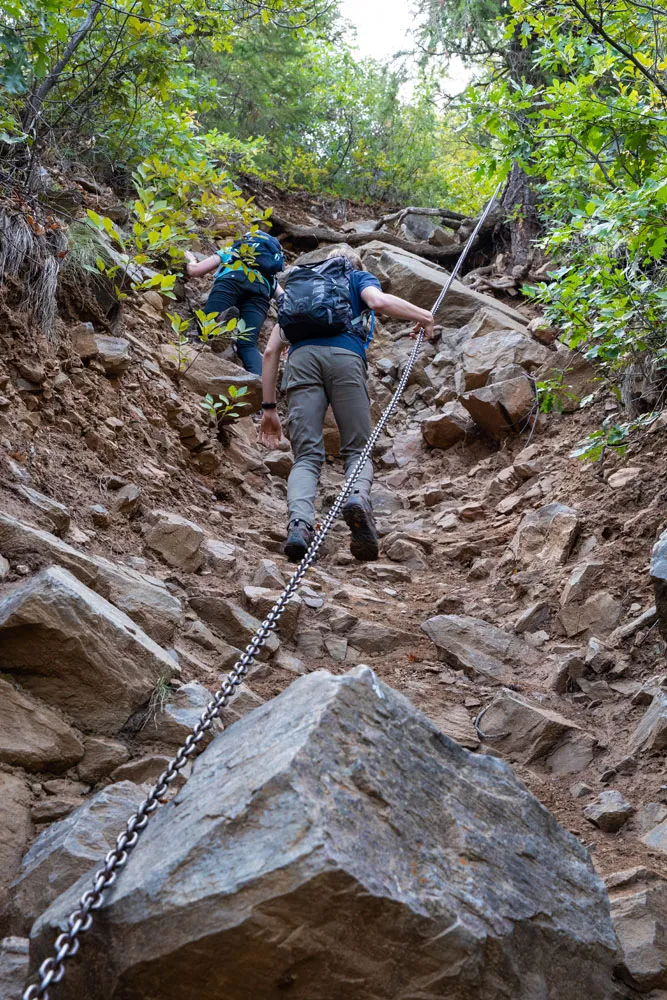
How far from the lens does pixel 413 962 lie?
1.81 meters

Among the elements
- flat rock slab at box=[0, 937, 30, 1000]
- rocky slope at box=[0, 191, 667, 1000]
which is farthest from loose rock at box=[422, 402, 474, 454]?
flat rock slab at box=[0, 937, 30, 1000]

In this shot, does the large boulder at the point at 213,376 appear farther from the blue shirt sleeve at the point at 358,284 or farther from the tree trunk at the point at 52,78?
the tree trunk at the point at 52,78

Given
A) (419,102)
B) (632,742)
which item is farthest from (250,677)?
(419,102)

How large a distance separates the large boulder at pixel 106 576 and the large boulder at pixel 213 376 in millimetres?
3133

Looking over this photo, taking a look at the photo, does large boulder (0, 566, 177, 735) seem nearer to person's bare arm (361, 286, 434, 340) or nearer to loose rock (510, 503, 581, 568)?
loose rock (510, 503, 581, 568)

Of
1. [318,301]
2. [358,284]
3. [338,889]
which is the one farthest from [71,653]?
[358,284]

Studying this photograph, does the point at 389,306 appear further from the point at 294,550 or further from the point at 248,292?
the point at 248,292

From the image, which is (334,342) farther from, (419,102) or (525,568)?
(419,102)

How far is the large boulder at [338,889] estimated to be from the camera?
1.74m

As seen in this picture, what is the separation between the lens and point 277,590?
15.8 ft

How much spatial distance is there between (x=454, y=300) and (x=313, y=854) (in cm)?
915

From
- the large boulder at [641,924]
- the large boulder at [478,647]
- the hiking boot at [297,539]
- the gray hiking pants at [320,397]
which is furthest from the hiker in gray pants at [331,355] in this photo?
the large boulder at [641,924]

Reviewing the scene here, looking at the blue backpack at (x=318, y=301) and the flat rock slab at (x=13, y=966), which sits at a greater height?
the blue backpack at (x=318, y=301)

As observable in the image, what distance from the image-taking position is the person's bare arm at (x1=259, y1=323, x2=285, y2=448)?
626 cm
